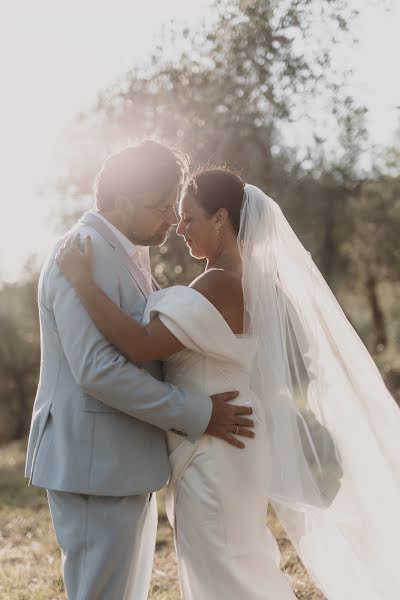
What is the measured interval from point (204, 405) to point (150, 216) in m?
0.90

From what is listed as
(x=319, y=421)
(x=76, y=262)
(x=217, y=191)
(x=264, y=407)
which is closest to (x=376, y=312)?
(x=319, y=421)

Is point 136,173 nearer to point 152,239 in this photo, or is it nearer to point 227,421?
point 152,239

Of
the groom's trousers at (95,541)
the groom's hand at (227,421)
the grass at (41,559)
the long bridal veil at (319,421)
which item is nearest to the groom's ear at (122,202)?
the long bridal veil at (319,421)

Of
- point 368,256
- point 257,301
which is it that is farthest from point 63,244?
point 368,256

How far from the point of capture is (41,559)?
6.92 meters

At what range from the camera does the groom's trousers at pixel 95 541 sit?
11.4 feet

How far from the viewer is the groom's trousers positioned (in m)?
3.47

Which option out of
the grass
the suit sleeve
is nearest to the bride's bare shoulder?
the suit sleeve

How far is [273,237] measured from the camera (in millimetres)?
4074

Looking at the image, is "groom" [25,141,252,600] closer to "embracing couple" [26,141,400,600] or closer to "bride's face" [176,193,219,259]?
"embracing couple" [26,141,400,600]

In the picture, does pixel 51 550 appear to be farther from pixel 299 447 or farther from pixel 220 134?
pixel 220 134

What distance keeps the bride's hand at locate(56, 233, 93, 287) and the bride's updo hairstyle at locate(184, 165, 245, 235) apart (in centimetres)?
64

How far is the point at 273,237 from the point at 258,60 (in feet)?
15.2

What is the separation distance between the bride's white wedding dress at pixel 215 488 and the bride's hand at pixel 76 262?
1.10ft
